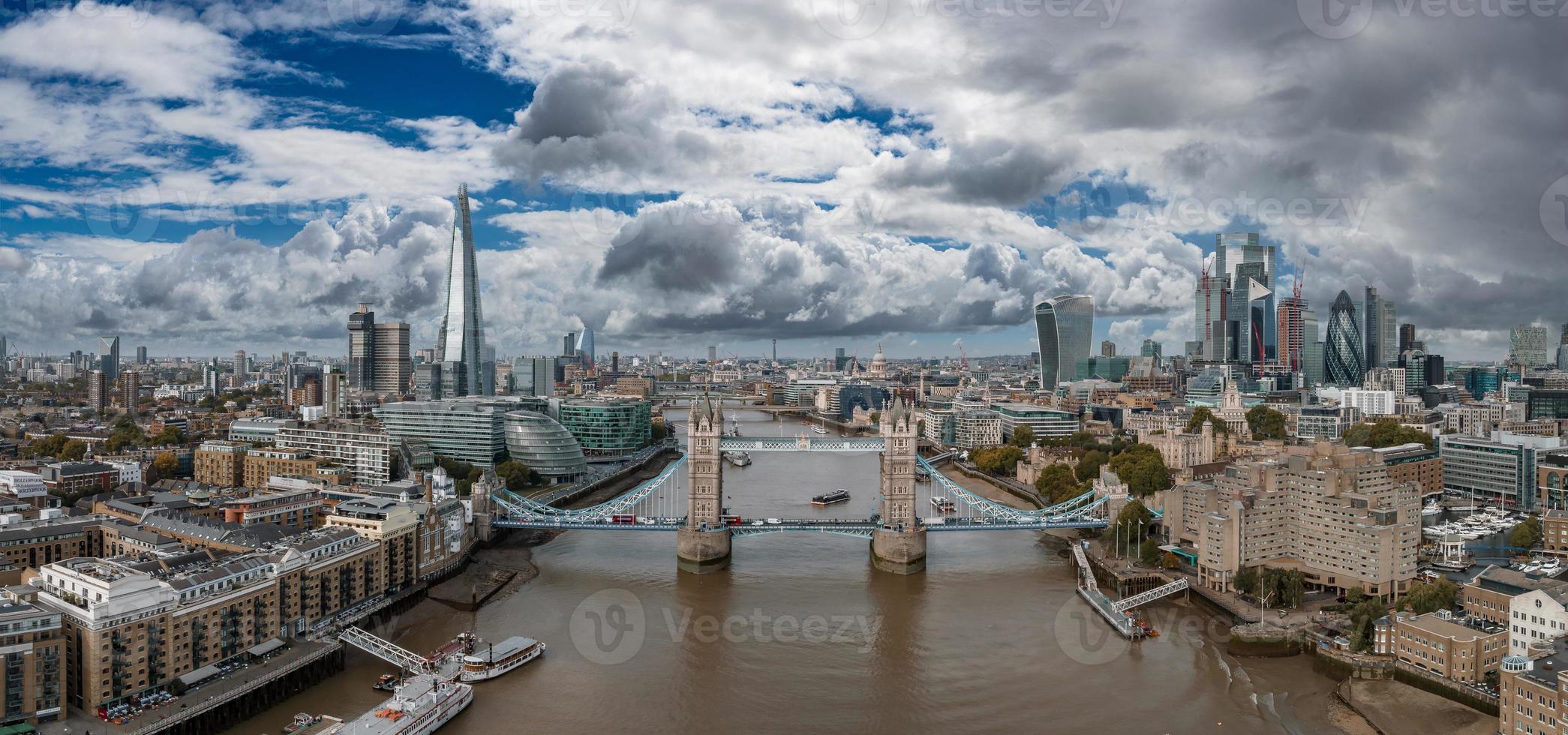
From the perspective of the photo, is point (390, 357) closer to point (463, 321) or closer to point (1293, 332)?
point (463, 321)

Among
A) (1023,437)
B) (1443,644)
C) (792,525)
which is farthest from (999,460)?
(1443,644)

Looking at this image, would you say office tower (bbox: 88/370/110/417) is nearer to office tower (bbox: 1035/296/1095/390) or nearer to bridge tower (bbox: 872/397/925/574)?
bridge tower (bbox: 872/397/925/574)

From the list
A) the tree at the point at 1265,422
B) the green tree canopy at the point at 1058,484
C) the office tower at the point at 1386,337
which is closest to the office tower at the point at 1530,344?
the office tower at the point at 1386,337

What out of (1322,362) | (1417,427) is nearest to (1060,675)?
(1417,427)

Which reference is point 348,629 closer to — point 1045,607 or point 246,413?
point 1045,607

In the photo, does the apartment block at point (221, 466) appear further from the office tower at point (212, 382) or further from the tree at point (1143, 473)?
the office tower at point (212, 382)
